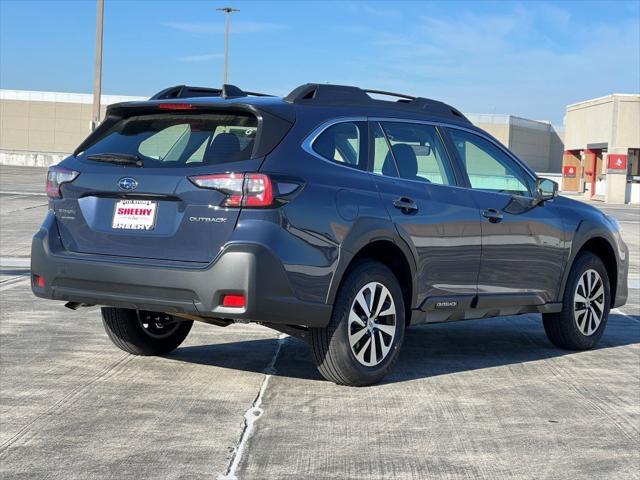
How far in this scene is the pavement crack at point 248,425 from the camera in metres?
4.65

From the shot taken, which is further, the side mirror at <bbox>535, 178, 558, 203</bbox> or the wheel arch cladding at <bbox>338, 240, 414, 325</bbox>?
the side mirror at <bbox>535, 178, 558, 203</bbox>

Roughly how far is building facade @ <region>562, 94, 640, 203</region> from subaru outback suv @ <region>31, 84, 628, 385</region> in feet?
167

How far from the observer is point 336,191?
20.3ft

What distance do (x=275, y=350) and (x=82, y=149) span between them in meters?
2.22

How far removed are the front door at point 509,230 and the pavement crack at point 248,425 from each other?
1.59 metres

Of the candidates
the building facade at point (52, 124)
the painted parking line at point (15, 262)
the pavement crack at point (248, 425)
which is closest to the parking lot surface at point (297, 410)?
the pavement crack at point (248, 425)

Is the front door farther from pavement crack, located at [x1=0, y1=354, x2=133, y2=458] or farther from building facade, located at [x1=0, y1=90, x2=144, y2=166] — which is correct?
building facade, located at [x1=0, y1=90, x2=144, y2=166]

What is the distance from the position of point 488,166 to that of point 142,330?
274 cm

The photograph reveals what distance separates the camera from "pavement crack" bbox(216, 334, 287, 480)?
183 inches

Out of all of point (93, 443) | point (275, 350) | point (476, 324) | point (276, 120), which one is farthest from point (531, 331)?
point (93, 443)

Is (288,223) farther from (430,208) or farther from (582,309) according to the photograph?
(582,309)

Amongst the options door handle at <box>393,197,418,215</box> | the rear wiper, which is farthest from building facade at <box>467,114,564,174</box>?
the rear wiper

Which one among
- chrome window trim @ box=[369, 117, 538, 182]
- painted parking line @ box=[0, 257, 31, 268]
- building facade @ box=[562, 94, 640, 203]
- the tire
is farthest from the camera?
building facade @ box=[562, 94, 640, 203]

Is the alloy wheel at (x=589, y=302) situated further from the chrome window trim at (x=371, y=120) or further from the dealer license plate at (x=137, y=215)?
the dealer license plate at (x=137, y=215)
